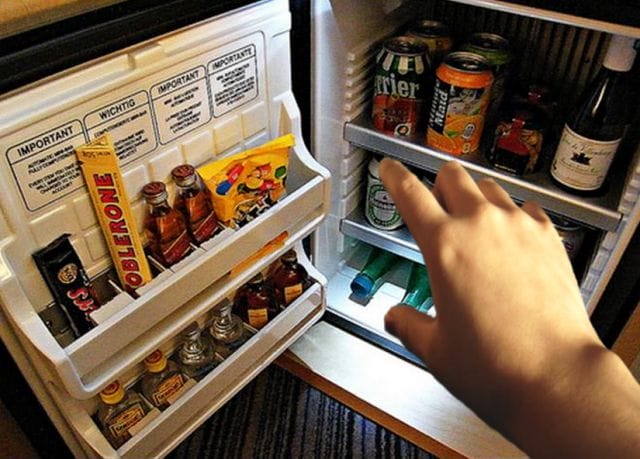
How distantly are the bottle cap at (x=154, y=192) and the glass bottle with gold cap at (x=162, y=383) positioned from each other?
0.28 metres

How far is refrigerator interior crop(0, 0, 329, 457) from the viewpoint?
627 millimetres

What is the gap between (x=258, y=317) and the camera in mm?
1046

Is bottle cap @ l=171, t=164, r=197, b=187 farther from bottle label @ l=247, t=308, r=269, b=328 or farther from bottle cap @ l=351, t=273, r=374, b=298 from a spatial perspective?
bottle cap @ l=351, t=273, r=374, b=298

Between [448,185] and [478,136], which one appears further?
[478,136]

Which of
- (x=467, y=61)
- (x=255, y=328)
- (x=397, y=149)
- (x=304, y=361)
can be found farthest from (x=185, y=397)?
(x=467, y=61)

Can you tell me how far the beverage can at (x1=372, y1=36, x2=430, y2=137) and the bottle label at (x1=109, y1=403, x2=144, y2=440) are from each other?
69 centimetres

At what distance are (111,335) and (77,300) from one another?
9 cm

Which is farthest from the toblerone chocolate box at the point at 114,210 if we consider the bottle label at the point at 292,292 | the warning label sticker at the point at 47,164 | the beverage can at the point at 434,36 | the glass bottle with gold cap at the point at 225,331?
the beverage can at the point at 434,36

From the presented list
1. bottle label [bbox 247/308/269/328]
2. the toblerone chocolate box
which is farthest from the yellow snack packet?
bottle label [bbox 247/308/269/328]

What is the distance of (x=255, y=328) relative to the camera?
105 centimetres

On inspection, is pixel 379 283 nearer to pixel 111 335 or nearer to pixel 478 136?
pixel 478 136

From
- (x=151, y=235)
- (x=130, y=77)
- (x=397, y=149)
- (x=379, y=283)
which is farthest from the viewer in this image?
(x=379, y=283)

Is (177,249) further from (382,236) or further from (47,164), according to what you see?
(382,236)

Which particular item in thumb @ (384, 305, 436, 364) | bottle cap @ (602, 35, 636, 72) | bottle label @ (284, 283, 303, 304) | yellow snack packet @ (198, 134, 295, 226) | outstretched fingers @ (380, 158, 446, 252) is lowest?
bottle label @ (284, 283, 303, 304)
